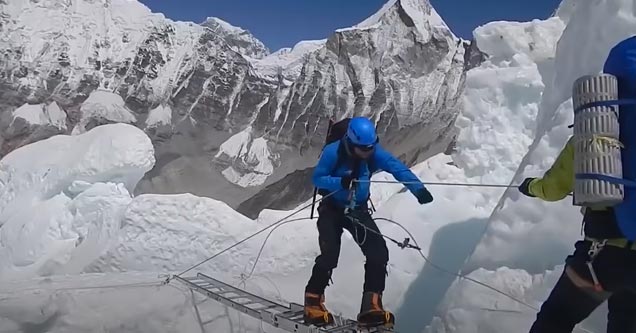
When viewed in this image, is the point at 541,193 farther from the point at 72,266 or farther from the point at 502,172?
the point at 72,266

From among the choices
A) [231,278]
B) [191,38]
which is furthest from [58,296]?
[191,38]

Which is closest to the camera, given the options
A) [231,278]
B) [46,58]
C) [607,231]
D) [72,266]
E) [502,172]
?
[607,231]

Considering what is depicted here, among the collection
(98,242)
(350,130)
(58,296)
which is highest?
(350,130)

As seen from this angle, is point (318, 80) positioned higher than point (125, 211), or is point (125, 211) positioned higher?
point (318, 80)

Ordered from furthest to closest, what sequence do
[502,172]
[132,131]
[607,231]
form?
[132,131], [502,172], [607,231]

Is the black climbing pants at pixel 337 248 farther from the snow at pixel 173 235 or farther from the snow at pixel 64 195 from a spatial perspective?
the snow at pixel 64 195

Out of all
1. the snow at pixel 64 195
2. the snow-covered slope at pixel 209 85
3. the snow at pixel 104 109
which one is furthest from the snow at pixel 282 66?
the snow at pixel 64 195
